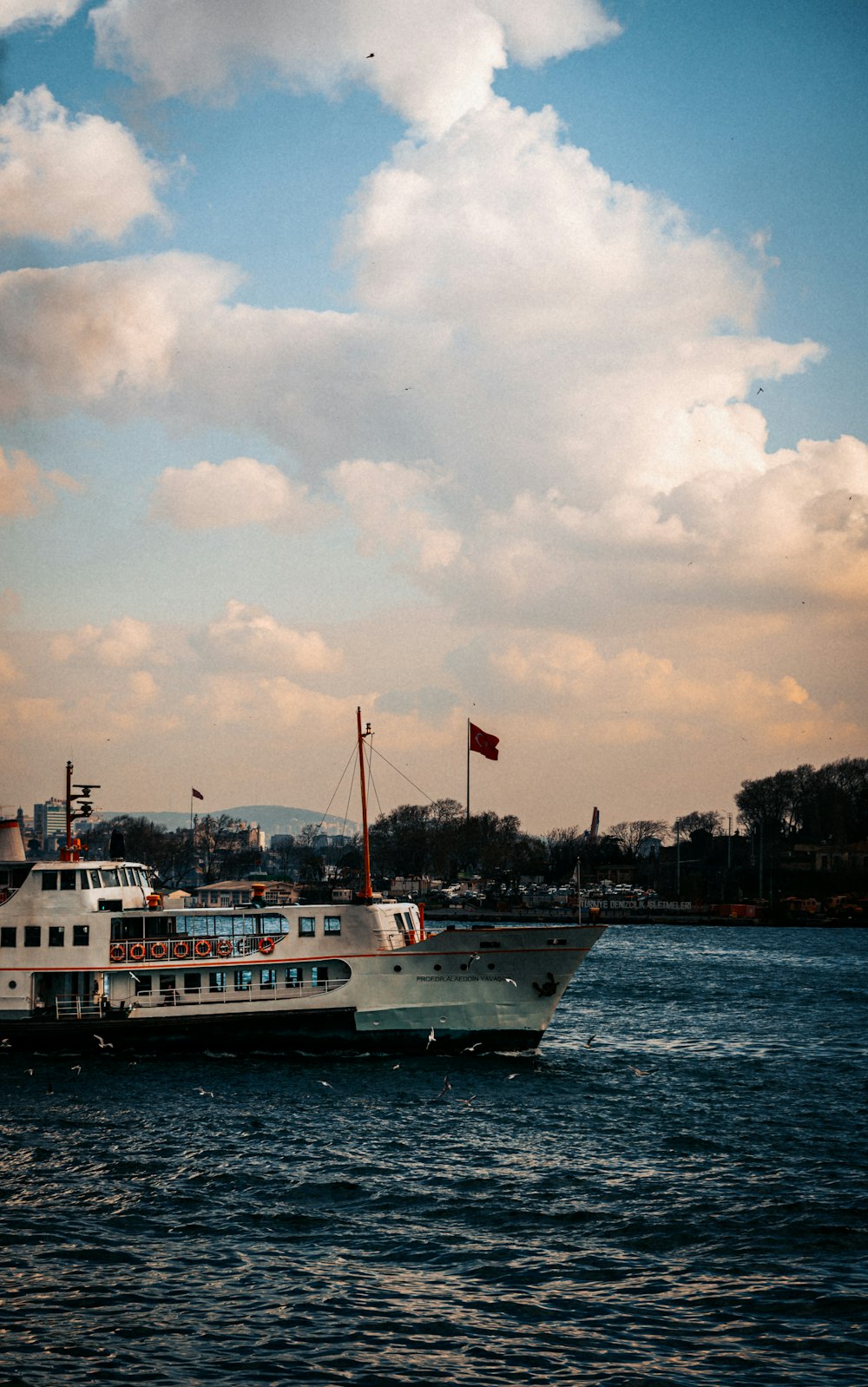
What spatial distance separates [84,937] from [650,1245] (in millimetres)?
26766

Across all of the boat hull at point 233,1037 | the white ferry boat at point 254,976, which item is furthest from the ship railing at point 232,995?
the boat hull at point 233,1037

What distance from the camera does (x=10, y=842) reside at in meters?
47.1

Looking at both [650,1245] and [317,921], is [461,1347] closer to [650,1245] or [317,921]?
[650,1245]

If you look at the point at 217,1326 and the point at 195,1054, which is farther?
the point at 195,1054

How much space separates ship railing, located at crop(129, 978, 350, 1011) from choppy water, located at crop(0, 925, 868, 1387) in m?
2.20

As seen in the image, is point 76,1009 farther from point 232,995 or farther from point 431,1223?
point 431,1223

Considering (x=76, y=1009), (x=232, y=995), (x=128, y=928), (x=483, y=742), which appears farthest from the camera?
(x=483, y=742)

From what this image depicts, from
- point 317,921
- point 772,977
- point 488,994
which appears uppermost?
point 317,921

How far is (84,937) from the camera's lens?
4494 cm

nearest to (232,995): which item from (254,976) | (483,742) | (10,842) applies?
(254,976)

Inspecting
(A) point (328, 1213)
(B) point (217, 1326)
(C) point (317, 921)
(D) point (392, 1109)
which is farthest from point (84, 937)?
(B) point (217, 1326)

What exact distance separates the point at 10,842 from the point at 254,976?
11.3 metres

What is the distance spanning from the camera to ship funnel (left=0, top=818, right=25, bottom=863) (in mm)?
47062

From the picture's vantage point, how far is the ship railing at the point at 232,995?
1754 inches
